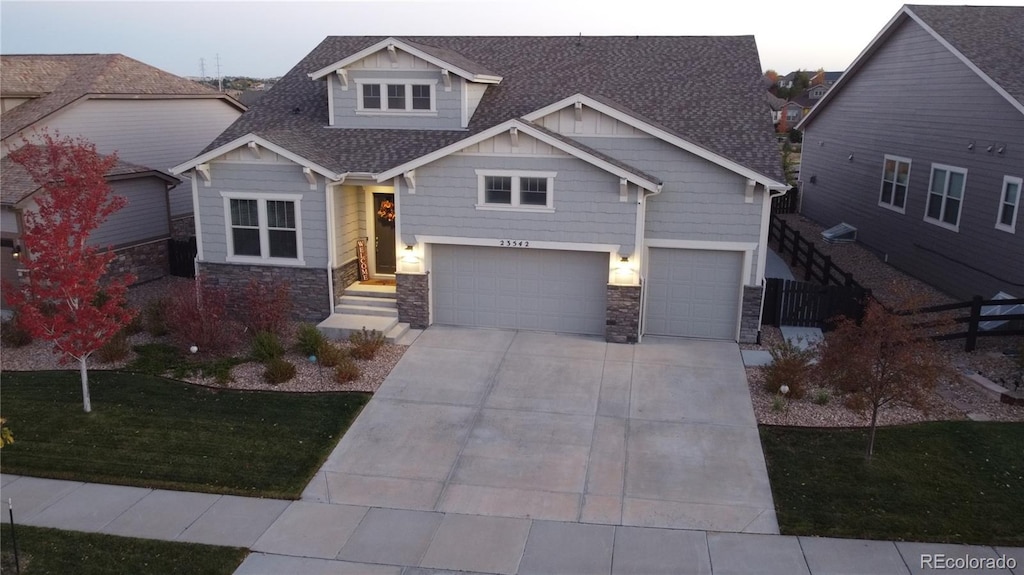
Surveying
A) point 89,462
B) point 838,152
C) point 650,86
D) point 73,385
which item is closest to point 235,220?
point 73,385

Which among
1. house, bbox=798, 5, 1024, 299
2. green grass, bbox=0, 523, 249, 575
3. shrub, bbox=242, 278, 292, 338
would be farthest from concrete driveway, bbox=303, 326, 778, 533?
house, bbox=798, 5, 1024, 299

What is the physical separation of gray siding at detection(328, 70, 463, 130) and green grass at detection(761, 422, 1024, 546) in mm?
10538

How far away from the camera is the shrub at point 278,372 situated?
548 inches

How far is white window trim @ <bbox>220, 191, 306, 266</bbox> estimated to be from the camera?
16875 millimetres

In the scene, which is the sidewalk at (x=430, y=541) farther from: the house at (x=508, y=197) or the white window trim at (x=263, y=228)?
the white window trim at (x=263, y=228)

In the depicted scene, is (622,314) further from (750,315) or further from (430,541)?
(430,541)

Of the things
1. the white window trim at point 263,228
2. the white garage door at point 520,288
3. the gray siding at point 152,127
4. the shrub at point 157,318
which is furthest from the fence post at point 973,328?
the gray siding at point 152,127

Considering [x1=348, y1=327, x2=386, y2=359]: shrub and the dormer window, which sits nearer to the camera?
[x1=348, y1=327, x2=386, y2=359]: shrub

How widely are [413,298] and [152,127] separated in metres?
12.8

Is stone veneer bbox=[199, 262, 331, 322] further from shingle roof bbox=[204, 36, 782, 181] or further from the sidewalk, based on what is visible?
the sidewalk

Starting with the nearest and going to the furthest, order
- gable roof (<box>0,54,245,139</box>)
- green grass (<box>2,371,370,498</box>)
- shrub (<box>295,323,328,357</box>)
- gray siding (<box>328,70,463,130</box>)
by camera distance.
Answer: green grass (<box>2,371,370,498</box>) → shrub (<box>295,323,328,357</box>) → gray siding (<box>328,70,463,130</box>) → gable roof (<box>0,54,245,139</box>)

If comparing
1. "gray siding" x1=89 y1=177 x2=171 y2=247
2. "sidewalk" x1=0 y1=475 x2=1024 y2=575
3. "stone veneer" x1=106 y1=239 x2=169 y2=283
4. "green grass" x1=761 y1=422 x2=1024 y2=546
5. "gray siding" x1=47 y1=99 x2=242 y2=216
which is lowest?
"sidewalk" x1=0 y1=475 x2=1024 y2=575

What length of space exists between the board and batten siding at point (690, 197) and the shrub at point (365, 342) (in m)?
6.14

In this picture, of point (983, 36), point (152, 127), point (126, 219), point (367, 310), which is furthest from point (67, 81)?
point (983, 36)
